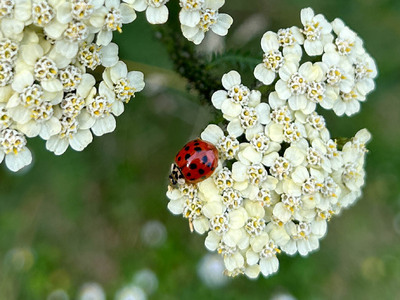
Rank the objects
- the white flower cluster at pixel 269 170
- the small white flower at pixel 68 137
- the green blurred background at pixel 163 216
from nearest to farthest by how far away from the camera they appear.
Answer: the small white flower at pixel 68 137
the white flower cluster at pixel 269 170
the green blurred background at pixel 163 216

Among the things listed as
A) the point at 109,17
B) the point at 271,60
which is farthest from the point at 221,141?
the point at 109,17

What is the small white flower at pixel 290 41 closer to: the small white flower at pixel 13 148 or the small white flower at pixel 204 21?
the small white flower at pixel 204 21

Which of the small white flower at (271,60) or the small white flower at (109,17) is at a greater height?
the small white flower at (271,60)

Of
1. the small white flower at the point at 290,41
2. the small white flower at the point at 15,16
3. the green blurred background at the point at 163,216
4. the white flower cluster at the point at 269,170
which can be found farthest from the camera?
the green blurred background at the point at 163,216

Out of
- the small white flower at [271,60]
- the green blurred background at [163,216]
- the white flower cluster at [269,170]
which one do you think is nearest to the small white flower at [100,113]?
the white flower cluster at [269,170]

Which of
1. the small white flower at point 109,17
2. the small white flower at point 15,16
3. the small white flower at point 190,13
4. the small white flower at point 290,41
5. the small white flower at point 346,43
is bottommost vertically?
the small white flower at point 15,16

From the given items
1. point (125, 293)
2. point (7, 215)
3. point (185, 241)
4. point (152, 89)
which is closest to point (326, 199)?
point (152, 89)

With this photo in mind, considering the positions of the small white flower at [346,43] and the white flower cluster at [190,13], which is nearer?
the white flower cluster at [190,13]

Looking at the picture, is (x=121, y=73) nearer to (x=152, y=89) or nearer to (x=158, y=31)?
(x=158, y=31)
